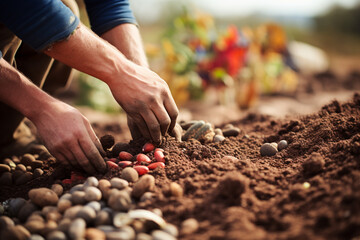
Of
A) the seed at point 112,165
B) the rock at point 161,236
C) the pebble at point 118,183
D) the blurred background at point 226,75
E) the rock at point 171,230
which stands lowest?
the rock at point 161,236

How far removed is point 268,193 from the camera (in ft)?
4.64

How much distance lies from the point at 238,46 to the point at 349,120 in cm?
255

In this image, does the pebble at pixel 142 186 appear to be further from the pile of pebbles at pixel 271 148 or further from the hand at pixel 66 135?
the pile of pebbles at pixel 271 148

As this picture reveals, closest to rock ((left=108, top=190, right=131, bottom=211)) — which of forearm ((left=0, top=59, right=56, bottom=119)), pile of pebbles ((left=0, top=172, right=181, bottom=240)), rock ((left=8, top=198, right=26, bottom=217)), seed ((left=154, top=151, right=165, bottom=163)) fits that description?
pile of pebbles ((left=0, top=172, right=181, bottom=240))

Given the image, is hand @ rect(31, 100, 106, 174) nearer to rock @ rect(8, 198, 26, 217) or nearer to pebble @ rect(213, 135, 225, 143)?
rock @ rect(8, 198, 26, 217)

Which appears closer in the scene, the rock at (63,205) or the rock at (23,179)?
the rock at (63,205)

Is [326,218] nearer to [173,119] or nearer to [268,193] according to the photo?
[268,193]

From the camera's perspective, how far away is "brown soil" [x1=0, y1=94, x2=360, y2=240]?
1172mm

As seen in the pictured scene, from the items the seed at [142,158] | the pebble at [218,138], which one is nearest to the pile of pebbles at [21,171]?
the seed at [142,158]

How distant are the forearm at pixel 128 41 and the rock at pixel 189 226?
1.16 m

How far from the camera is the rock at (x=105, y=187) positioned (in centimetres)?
143

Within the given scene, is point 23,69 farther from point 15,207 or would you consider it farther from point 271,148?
point 271,148

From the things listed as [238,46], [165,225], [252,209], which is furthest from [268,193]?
[238,46]

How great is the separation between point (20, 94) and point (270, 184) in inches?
48.2
